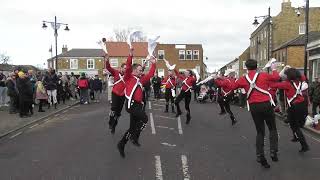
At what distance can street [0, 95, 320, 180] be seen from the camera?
7609mm

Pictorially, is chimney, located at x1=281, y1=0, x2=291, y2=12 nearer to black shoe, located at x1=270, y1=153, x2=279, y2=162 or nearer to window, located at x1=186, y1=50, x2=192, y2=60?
window, located at x1=186, y1=50, x2=192, y2=60

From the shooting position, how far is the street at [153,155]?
761 centimetres

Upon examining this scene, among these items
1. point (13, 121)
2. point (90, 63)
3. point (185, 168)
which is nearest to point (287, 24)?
point (90, 63)

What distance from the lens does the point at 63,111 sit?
20484 millimetres

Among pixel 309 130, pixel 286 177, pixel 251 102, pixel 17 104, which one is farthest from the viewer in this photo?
pixel 17 104

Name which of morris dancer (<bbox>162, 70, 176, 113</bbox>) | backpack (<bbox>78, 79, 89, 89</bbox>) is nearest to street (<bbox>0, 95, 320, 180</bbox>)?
morris dancer (<bbox>162, 70, 176, 113</bbox>)

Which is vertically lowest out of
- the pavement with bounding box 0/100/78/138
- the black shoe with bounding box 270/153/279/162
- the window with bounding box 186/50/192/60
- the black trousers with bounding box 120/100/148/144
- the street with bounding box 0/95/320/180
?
the street with bounding box 0/95/320/180

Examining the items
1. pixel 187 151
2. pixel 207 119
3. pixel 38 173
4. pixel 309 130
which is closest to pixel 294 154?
pixel 187 151

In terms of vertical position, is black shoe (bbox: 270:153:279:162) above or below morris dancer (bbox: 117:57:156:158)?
below

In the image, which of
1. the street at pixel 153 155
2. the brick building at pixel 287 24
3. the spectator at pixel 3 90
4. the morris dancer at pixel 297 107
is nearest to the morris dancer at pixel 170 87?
the street at pixel 153 155

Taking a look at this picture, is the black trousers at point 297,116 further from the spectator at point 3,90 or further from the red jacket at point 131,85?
the spectator at point 3,90

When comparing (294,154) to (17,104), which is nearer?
(294,154)

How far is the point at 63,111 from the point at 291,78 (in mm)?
13102

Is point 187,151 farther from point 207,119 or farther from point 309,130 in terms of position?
point 207,119
